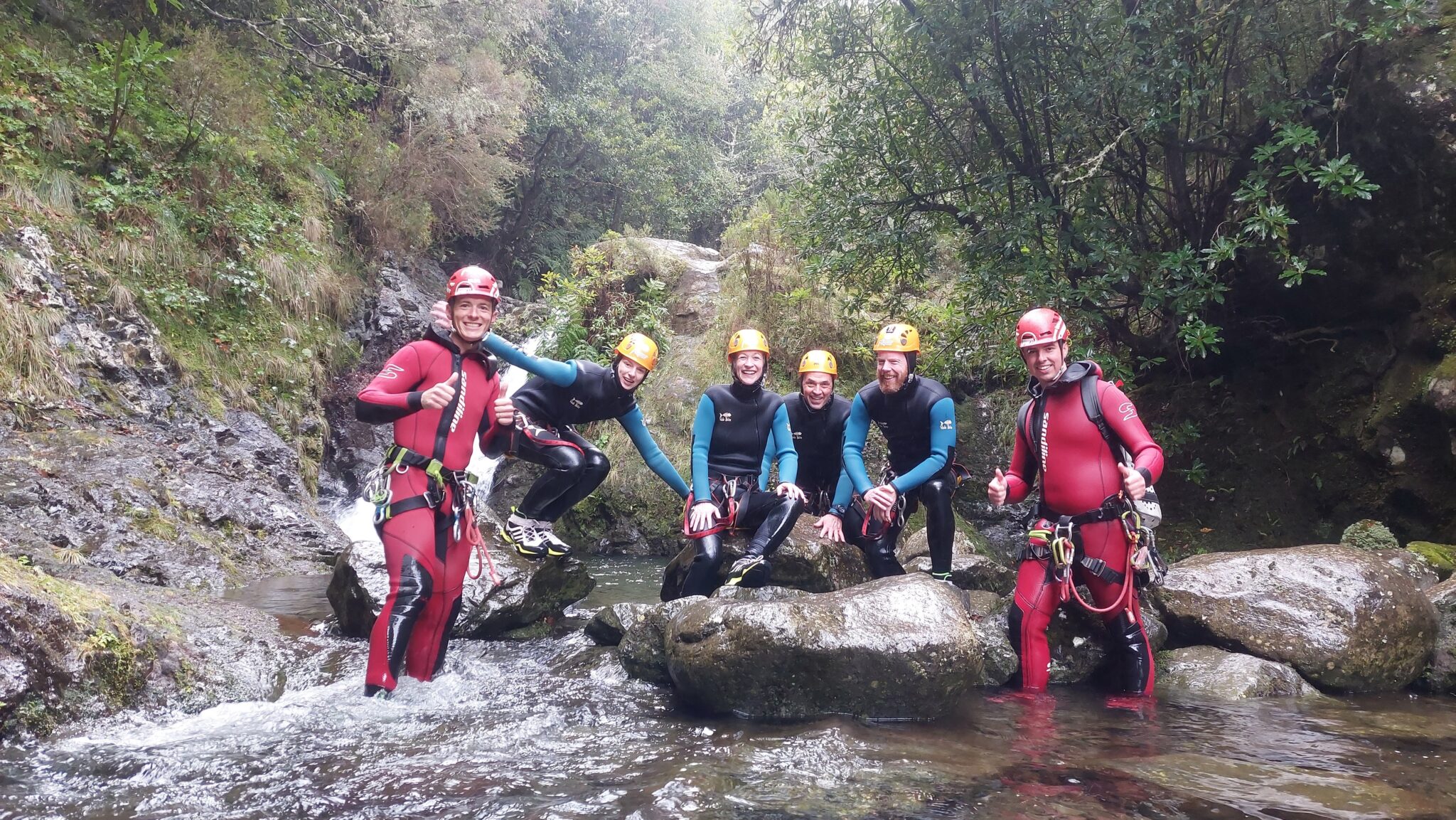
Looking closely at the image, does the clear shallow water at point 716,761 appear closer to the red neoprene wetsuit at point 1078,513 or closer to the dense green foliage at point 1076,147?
the red neoprene wetsuit at point 1078,513

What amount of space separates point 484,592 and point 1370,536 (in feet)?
24.3

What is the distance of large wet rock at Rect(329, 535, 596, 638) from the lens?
6352mm

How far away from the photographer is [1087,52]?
26.9 feet

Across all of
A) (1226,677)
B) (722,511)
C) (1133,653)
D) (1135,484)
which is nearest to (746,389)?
(722,511)

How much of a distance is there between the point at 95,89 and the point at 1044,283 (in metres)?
11.8

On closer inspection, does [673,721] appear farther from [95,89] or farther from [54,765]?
[95,89]

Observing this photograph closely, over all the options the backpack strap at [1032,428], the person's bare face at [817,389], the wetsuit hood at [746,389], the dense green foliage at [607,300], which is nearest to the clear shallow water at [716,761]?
the backpack strap at [1032,428]

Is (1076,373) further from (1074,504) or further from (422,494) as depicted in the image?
(422,494)

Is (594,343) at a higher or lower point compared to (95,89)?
lower

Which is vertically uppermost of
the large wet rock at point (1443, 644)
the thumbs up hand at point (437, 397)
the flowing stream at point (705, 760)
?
the thumbs up hand at point (437, 397)

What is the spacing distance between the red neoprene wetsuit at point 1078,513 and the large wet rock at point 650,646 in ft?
7.11

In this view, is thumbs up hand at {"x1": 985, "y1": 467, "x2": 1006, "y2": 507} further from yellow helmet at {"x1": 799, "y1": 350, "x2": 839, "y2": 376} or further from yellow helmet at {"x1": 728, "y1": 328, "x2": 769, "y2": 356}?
yellow helmet at {"x1": 728, "y1": 328, "x2": 769, "y2": 356}

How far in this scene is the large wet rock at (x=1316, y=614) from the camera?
5379 millimetres

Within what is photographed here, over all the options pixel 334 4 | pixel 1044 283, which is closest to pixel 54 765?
pixel 1044 283
